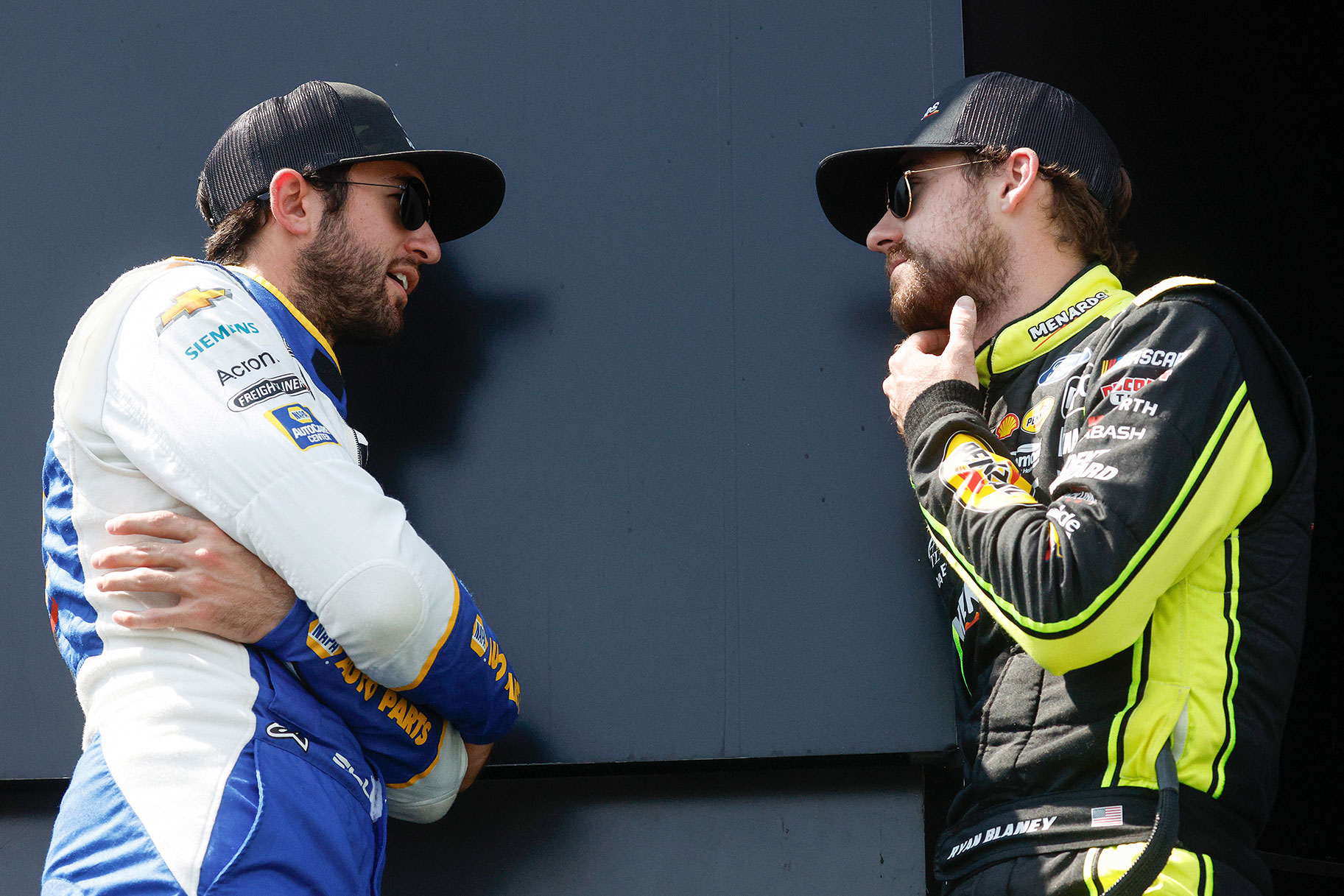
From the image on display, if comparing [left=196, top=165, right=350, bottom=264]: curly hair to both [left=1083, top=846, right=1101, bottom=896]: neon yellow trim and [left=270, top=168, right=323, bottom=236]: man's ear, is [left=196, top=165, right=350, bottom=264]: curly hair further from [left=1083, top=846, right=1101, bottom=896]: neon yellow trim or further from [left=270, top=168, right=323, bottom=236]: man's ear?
[left=1083, top=846, right=1101, bottom=896]: neon yellow trim

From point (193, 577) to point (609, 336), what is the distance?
0.95 m

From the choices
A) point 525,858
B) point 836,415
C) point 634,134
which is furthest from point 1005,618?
point 634,134

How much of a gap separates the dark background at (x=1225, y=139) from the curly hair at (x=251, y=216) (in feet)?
6.05

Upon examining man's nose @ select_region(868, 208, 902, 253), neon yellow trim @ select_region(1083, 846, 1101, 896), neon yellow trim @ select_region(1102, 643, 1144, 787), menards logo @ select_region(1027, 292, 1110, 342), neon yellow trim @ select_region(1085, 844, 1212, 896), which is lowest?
neon yellow trim @ select_region(1083, 846, 1101, 896)

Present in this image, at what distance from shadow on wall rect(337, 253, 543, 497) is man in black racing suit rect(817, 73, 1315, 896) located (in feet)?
2.87

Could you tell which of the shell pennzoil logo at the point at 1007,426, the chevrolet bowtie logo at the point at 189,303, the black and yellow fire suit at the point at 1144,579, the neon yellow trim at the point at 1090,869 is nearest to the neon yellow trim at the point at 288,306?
the chevrolet bowtie logo at the point at 189,303

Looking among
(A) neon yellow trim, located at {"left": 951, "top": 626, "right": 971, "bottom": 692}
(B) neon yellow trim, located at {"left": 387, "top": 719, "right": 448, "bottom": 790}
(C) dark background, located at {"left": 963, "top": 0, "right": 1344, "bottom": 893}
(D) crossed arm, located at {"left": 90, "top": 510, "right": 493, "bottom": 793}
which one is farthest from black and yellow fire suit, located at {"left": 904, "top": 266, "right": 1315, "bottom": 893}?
(C) dark background, located at {"left": 963, "top": 0, "right": 1344, "bottom": 893}

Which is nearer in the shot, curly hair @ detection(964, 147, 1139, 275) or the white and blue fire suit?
the white and blue fire suit

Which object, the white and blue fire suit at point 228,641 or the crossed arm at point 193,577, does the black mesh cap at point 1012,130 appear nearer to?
the white and blue fire suit at point 228,641

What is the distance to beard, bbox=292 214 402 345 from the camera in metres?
1.88

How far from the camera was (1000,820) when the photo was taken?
1.43 meters

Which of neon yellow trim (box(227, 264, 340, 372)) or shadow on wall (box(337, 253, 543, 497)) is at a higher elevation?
neon yellow trim (box(227, 264, 340, 372))

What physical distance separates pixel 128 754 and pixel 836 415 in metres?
1.31

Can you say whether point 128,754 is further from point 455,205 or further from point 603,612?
point 455,205
